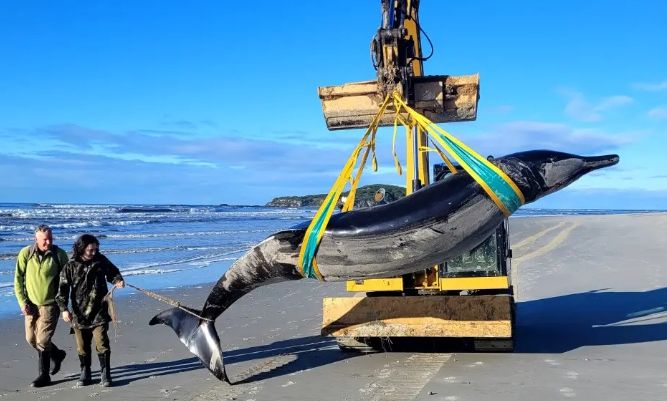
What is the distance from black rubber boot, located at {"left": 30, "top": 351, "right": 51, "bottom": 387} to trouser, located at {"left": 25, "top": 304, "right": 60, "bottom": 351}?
0.07 m

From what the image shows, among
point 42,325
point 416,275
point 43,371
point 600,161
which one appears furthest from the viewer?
point 416,275

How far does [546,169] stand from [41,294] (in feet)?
18.1

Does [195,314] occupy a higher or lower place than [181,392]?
higher

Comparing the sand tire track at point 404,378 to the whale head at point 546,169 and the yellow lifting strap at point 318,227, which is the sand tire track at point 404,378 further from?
the whale head at point 546,169

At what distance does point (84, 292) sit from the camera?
7414 millimetres

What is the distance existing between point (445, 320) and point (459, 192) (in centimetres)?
270

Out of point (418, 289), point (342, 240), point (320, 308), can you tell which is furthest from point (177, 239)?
point (342, 240)

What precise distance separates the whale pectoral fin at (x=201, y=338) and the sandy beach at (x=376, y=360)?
0.26 metres

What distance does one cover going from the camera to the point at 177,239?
31531 millimetres

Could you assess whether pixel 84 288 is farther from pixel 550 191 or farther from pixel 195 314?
pixel 550 191

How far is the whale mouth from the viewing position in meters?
5.64

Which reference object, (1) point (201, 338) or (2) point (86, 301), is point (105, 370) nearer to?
(2) point (86, 301)

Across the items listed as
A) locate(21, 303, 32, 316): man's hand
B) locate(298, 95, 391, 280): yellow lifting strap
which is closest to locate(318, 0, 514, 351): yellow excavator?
locate(298, 95, 391, 280): yellow lifting strap

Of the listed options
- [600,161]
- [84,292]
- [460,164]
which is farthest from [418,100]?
[84,292]
